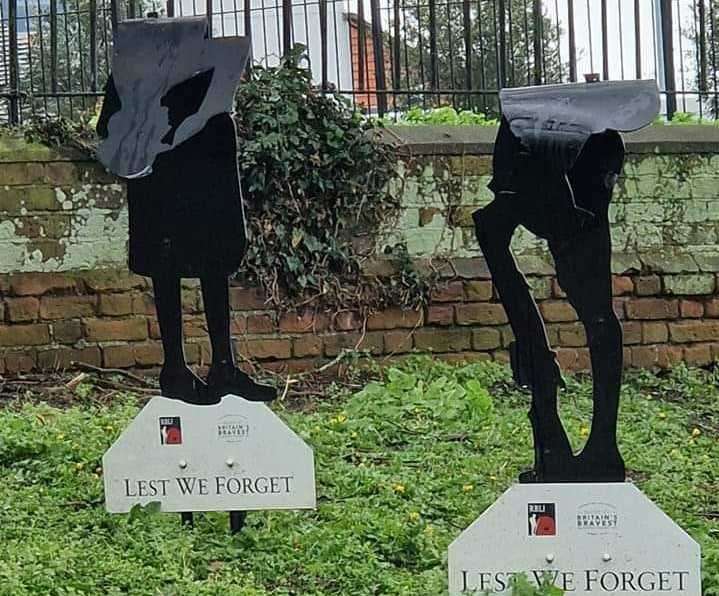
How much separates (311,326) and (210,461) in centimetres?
250

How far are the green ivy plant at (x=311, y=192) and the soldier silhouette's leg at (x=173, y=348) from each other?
2.18 metres

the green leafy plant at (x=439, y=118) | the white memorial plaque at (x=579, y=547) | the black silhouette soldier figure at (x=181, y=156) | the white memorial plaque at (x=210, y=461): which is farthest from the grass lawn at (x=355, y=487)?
the green leafy plant at (x=439, y=118)

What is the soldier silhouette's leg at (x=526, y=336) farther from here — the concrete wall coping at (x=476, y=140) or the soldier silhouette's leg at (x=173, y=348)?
the concrete wall coping at (x=476, y=140)

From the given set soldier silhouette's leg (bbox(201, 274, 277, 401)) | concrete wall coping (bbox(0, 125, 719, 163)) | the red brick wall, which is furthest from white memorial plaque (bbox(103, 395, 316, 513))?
concrete wall coping (bbox(0, 125, 719, 163))

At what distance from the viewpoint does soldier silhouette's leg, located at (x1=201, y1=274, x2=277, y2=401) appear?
3.54 m

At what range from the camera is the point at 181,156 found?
3.54 meters

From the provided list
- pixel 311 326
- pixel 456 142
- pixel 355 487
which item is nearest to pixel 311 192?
pixel 311 326

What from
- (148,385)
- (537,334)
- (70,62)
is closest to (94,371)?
(148,385)

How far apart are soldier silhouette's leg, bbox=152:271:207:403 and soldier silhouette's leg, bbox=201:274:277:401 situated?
6 cm

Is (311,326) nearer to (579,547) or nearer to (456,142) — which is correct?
(456,142)

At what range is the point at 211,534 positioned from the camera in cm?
358

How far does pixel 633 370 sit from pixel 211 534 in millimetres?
3387

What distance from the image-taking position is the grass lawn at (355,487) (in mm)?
3164

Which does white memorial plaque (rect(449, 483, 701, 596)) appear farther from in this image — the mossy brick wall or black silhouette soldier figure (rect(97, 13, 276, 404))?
the mossy brick wall
